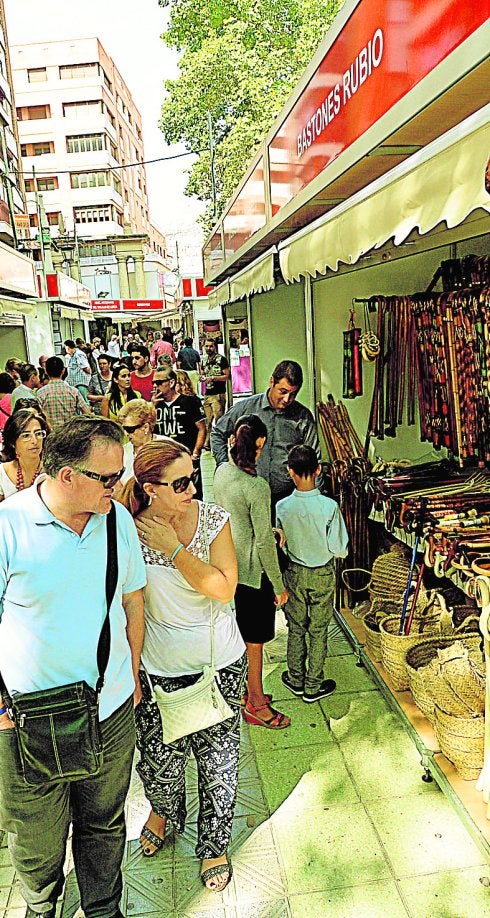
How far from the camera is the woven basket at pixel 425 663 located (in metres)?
3.53

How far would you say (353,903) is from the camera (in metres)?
2.73

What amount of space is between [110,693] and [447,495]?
2076 mm

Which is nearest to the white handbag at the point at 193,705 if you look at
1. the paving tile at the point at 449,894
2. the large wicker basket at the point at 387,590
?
the paving tile at the point at 449,894

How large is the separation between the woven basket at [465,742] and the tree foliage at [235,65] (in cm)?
2434

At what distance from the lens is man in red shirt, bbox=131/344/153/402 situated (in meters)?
8.05

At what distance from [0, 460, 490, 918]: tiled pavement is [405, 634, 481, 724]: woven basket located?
10.8 inches

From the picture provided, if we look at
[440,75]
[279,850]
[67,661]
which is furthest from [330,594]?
[440,75]

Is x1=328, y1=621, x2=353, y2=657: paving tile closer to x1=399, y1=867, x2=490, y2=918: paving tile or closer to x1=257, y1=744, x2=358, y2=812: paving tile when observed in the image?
x1=257, y1=744, x2=358, y2=812: paving tile

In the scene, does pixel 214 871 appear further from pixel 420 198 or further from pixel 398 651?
pixel 420 198

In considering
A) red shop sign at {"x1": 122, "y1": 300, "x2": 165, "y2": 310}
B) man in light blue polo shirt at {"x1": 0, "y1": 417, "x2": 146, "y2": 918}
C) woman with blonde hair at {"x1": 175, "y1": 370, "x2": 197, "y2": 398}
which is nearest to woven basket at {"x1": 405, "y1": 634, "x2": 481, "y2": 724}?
man in light blue polo shirt at {"x1": 0, "y1": 417, "x2": 146, "y2": 918}

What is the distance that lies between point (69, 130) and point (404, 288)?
64.5 m

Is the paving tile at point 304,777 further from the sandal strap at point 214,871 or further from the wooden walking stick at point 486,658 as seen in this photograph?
the wooden walking stick at point 486,658

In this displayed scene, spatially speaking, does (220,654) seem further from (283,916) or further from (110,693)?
(283,916)

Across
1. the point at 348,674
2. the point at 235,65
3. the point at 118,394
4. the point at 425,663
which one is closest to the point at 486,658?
the point at 425,663
